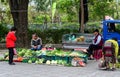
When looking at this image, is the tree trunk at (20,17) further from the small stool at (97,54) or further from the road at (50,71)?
the road at (50,71)

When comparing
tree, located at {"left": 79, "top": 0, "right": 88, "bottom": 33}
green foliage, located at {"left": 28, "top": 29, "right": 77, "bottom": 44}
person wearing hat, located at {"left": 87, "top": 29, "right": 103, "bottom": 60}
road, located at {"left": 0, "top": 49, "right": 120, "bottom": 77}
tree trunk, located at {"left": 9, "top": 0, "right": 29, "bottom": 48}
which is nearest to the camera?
road, located at {"left": 0, "top": 49, "right": 120, "bottom": 77}

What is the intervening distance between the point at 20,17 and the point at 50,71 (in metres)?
9.36

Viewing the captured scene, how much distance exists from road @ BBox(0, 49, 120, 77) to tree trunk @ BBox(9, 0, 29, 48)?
6782 millimetres

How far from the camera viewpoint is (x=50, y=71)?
14.9 meters

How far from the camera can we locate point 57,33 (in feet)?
98.7

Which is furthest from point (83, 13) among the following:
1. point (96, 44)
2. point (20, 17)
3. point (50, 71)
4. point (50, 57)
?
point (50, 71)

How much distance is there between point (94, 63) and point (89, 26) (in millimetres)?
14667

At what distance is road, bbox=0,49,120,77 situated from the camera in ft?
45.4

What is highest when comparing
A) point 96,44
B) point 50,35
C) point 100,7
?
point 100,7

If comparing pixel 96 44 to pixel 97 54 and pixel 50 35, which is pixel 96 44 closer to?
pixel 97 54

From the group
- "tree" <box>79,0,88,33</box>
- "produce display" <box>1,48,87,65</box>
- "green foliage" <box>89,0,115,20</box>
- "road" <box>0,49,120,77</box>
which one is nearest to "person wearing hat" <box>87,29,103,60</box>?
→ "produce display" <box>1,48,87,65</box>

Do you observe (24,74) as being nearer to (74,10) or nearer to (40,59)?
(40,59)

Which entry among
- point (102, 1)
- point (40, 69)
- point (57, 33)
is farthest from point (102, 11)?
point (40, 69)

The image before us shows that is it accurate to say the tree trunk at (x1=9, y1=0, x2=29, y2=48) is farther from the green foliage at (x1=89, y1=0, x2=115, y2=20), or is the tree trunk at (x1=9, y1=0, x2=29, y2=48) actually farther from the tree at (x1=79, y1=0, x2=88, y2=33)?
the green foliage at (x1=89, y1=0, x2=115, y2=20)
